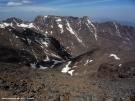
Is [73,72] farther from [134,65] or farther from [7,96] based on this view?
[7,96]

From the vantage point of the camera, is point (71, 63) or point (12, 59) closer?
point (71, 63)

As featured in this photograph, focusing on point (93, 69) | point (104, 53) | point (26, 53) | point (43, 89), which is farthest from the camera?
point (26, 53)

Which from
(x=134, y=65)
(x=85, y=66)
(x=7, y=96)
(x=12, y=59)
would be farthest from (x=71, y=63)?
(x=7, y=96)

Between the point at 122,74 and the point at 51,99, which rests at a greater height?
the point at 51,99

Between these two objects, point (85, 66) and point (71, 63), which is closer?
point (85, 66)

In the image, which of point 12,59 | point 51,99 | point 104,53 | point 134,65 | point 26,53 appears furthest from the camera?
point 26,53

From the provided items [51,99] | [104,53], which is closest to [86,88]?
[51,99]

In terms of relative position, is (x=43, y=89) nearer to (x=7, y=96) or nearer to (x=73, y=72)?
(x=7, y=96)

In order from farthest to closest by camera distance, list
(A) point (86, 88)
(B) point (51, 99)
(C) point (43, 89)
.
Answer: (A) point (86, 88) < (C) point (43, 89) < (B) point (51, 99)

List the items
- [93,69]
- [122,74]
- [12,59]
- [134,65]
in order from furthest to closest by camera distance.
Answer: [12,59] < [93,69] < [134,65] < [122,74]
